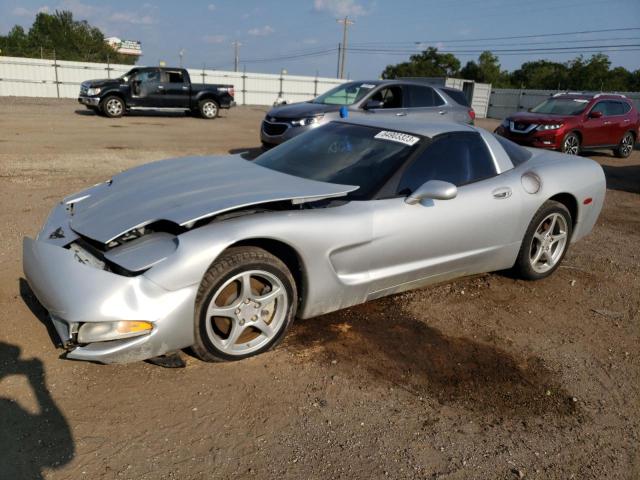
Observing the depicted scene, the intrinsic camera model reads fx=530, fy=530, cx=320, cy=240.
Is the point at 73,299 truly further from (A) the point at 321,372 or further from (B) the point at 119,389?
(A) the point at 321,372

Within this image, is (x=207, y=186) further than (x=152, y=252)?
Yes

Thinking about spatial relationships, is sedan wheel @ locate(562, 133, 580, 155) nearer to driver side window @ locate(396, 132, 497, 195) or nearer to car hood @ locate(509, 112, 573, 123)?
car hood @ locate(509, 112, 573, 123)

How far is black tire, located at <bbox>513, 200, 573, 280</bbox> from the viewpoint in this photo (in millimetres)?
4363

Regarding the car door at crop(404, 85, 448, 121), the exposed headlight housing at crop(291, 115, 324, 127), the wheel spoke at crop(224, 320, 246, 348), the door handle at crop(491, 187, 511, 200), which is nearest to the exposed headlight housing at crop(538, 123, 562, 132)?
the car door at crop(404, 85, 448, 121)

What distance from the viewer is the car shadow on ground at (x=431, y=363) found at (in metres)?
2.96

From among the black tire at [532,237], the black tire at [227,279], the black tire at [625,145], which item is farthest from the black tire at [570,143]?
the black tire at [227,279]

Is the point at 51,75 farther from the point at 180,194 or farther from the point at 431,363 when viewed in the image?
the point at 431,363

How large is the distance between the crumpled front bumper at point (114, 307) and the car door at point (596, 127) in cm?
1209

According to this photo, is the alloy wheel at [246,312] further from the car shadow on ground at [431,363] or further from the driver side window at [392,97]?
the driver side window at [392,97]

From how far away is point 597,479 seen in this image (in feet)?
7.88

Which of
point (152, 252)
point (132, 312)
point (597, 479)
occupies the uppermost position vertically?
point (152, 252)

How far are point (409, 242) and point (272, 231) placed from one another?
1042 millimetres

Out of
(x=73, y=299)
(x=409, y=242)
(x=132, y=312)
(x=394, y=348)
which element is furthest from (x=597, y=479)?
(x=73, y=299)

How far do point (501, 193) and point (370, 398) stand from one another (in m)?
2.04
